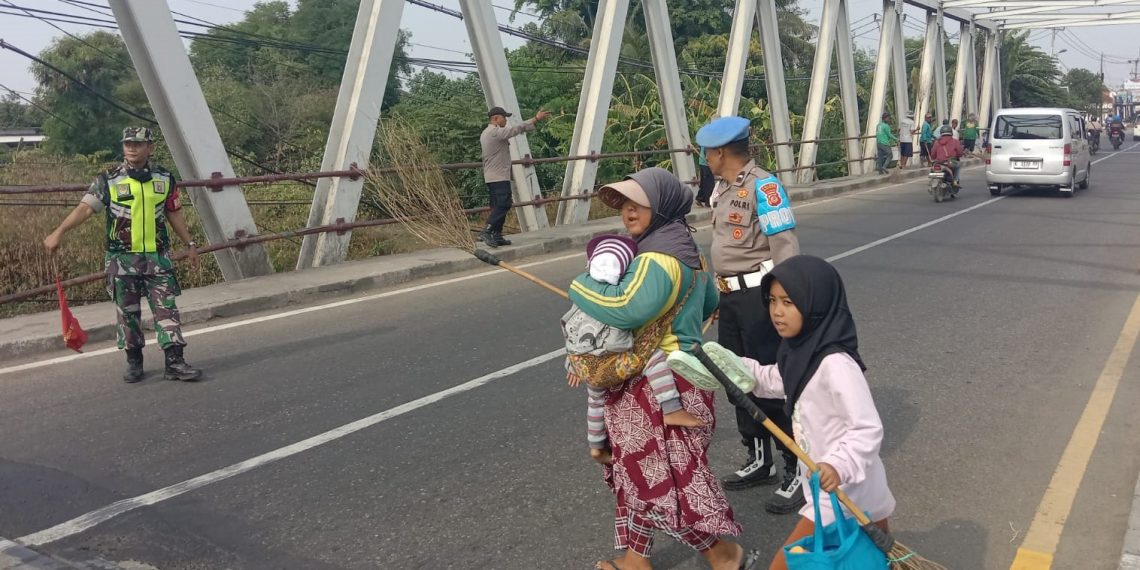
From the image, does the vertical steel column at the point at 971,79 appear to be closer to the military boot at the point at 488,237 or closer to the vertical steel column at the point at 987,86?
the vertical steel column at the point at 987,86

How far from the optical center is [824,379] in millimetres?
2469

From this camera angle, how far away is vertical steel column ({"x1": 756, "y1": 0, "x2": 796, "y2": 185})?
1936 centimetres

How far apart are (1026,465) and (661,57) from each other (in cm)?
1323

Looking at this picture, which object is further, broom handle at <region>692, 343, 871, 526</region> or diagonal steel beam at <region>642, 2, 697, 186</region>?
diagonal steel beam at <region>642, 2, 697, 186</region>

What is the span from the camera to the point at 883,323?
7.10 m

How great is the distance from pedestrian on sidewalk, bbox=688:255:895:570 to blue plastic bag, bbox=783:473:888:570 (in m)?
0.12

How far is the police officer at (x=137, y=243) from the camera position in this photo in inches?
226

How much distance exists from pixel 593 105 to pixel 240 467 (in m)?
11.3

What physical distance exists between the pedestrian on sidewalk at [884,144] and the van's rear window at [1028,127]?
5.67 m

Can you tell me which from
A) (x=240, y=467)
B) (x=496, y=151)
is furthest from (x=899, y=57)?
(x=240, y=467)

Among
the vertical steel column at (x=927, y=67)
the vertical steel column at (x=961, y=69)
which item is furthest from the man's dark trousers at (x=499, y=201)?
the vertical steel column at (x=961, y=69)

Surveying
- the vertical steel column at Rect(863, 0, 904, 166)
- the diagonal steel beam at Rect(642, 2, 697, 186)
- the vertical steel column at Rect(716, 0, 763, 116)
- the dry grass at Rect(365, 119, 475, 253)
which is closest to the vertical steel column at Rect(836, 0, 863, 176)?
the vertical steel column at Rect(863, 0, 904, 166)

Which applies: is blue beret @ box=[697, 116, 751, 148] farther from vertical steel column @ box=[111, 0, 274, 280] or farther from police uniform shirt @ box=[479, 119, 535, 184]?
police uniform shirt @ box=[479, 119, 535, 184]

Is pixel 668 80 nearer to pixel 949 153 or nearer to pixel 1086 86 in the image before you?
pixel 949 153
